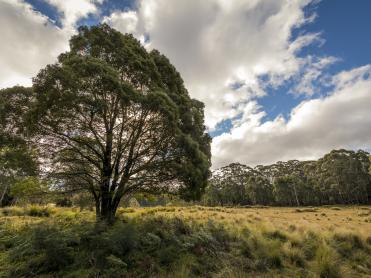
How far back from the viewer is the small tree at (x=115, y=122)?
809cm

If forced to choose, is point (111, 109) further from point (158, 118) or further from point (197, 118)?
point (197, 118)

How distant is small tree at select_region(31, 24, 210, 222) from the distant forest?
167 ft

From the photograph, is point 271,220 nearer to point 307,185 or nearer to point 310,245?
point 310,245

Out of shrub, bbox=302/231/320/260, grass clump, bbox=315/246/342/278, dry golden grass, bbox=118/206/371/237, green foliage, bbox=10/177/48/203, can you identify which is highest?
green foliage, bbox=10/177/48/203

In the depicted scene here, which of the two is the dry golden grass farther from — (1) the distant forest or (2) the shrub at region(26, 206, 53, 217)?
(1) the distant forest

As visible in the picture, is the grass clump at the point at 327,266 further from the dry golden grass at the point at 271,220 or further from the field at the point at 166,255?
the dry golden grass at the point at 271,220

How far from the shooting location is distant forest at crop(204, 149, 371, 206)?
60438 mm

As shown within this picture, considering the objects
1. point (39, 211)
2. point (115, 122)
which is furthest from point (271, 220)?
point (39, 211)

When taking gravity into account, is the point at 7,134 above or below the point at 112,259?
above

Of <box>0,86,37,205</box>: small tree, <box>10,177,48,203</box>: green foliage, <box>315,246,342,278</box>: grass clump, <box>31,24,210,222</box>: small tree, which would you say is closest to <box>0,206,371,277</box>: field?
<box>315,246,342,278</box>: grass clump

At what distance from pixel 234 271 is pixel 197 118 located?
7296 mm

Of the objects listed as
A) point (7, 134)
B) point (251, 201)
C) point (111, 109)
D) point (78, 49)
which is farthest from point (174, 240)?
point (251, 201)

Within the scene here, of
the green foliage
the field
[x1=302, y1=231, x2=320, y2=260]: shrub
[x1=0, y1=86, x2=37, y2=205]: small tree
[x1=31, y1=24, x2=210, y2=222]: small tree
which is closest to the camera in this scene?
the field

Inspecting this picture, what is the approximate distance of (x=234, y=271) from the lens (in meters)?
6.57
